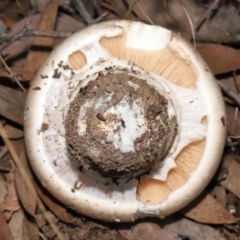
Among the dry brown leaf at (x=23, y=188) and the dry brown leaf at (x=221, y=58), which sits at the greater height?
the dry brown leaf at (x=221, y=58)

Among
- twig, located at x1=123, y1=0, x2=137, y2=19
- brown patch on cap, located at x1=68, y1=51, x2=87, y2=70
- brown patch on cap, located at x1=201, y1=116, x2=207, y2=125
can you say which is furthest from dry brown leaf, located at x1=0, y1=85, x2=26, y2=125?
brown patch on cap, located at x1=201, y1=116, x2=207, y2=125

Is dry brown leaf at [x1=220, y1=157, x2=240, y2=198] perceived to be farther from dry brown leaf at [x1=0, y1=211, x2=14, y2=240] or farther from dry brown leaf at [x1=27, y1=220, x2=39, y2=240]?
dry brown leaf at [x1=0, y1=211, x2=14, y2=240]

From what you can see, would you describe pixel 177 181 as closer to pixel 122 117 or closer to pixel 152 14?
pixel 122 117

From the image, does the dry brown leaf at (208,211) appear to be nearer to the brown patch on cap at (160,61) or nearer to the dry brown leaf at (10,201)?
the brown patch on cap at (160,61)

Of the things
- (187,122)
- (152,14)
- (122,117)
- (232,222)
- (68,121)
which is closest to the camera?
(122,117)

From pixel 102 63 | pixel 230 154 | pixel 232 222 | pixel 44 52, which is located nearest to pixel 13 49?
pixel 44 52

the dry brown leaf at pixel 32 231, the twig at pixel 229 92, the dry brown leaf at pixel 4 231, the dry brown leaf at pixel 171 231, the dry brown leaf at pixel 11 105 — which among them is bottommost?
the dry brown leaf at pixel 171 231

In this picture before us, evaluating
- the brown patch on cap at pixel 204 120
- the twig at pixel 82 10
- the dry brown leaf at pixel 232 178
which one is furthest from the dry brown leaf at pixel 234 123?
the twig at pixel 82 10
